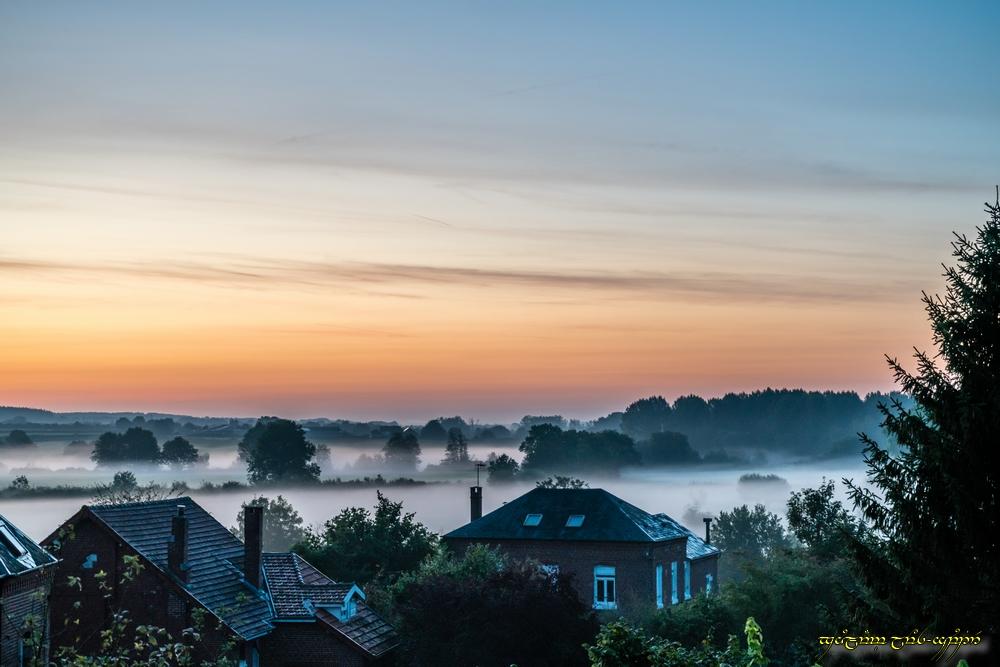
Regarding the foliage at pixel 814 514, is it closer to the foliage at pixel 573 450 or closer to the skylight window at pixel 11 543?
the skylight window at pixel 11 543

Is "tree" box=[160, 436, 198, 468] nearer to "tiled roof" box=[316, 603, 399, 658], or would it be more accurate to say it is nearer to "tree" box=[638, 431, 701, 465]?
"tree" box=[638, 431, 701, 465]

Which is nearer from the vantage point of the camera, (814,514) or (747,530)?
(814,514)

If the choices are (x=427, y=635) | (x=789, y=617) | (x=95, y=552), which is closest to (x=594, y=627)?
(x=427, y=635)

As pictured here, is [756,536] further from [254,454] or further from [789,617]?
[789,617]

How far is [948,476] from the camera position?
20.2m

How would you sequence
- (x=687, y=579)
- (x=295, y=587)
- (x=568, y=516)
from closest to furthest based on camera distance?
(x=295, y=587) < (x=568, y=516) < (x=687, y=579)

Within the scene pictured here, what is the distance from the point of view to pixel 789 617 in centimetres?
4822

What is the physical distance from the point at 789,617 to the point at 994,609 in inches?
1172

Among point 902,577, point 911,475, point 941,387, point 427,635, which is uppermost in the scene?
point 941,387

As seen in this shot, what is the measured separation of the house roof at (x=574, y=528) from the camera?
195 feet

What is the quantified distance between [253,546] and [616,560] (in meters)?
21.5

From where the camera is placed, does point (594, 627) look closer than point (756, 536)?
Yes

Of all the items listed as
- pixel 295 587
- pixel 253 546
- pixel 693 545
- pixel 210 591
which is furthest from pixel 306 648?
pixel 693 545

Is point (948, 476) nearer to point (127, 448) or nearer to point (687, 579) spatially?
point (687, 579)
